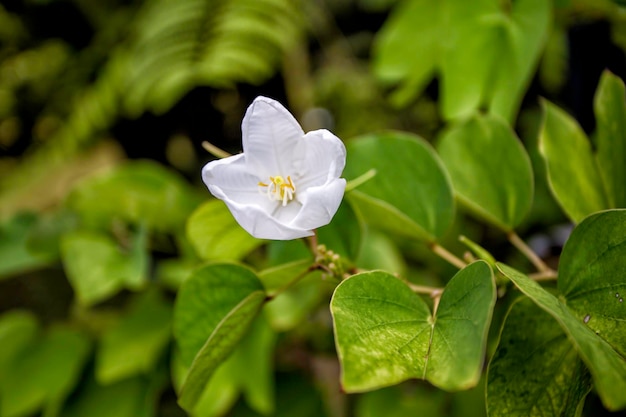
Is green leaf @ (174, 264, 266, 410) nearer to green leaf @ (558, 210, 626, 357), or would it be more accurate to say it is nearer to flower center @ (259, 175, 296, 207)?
flower center @ (259, 175, 296, 207)

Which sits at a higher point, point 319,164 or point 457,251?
point 319,164

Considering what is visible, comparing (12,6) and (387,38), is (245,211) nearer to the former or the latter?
(387,38)

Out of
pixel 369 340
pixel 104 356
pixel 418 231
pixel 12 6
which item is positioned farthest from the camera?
pixel 12 6

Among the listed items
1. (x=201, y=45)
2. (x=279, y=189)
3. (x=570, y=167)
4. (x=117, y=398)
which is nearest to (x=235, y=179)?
(x=279, y=189)

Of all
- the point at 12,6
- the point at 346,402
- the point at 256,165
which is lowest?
the point at 346,402

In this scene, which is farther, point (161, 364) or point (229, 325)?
point (161, 364)

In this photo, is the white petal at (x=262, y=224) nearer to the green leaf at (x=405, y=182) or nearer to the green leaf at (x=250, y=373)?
the green leaf at (x=405, y=182)

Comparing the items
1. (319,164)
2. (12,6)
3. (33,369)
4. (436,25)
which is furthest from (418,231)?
(12,6)

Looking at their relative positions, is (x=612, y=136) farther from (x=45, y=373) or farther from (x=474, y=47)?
(x=45, y=373)
